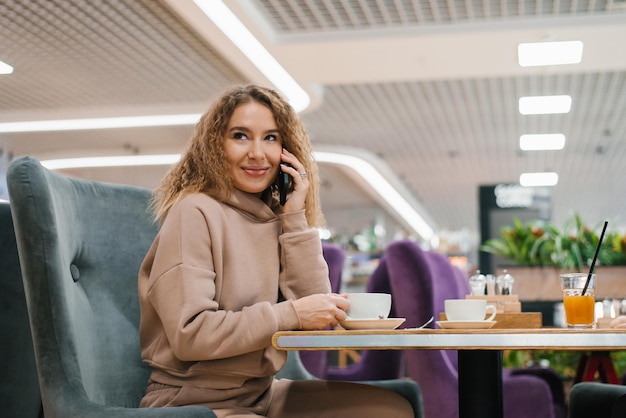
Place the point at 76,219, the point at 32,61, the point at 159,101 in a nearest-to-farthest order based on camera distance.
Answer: the point at 76,219 < the point at 32,61 < the point at 159,101

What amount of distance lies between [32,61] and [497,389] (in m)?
6.67

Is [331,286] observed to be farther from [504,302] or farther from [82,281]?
[82,281]

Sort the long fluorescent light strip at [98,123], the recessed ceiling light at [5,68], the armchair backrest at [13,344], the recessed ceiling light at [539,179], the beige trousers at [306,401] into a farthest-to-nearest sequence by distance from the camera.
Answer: the recessed ceiling light at [539,179], the long fluorescent light strip at [98,123], the recessed ceiling light at [5,68], the armchair backrest at [13,344], the beige trousers at [306,401]

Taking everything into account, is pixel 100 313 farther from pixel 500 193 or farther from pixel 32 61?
pixel 500 193

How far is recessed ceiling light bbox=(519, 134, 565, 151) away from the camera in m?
10.6

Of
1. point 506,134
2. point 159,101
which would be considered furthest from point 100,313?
point 506,134

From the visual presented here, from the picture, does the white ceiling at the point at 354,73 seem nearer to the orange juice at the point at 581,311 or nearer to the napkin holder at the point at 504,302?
the napkin holder at the point at 504,302

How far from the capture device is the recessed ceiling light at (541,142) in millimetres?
10615

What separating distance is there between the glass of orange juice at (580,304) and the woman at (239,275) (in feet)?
1.18

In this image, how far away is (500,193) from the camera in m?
12.0

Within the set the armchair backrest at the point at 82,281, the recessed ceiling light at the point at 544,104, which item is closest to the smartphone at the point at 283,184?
the armchair backrest at the point at 82,281

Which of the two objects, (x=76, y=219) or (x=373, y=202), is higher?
(x=373, y=202)

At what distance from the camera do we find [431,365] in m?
2.53

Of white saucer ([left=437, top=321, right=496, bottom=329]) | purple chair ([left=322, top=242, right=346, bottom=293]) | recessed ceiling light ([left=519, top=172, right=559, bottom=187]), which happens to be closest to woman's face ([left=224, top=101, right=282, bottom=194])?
white saucer ([left=437, top=321, right=496, bottom=329])
